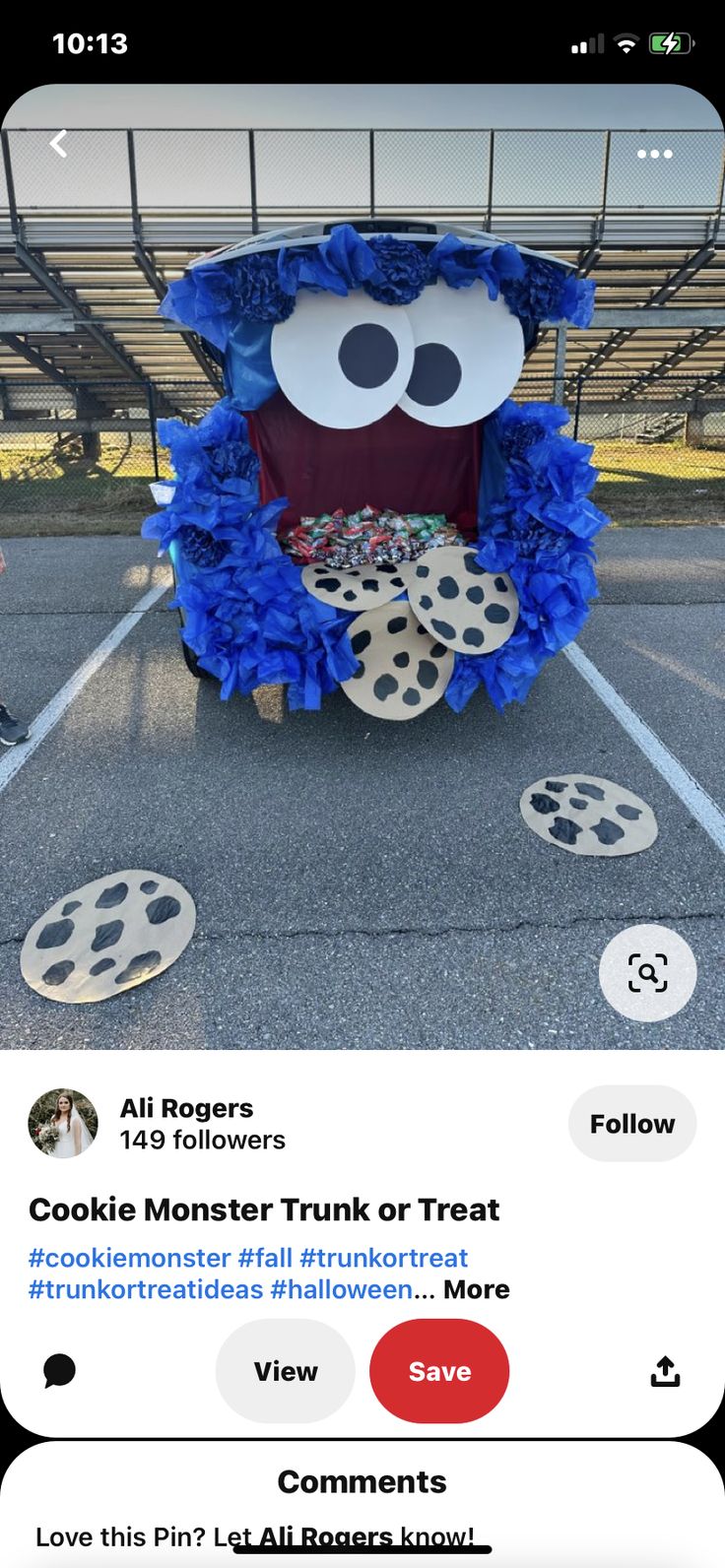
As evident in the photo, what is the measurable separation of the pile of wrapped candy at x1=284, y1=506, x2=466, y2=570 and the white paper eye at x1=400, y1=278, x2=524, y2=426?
61 centimetres

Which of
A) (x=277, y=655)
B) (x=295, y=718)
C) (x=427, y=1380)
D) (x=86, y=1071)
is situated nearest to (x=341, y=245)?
(x=277, y=655)

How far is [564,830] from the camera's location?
275cm

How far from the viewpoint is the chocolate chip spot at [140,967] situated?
2.14m

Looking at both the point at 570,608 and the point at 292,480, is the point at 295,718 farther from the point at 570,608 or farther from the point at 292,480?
the point at 292,480

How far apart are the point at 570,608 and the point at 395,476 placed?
173 cm

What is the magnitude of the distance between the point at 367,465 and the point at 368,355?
4.15 ft

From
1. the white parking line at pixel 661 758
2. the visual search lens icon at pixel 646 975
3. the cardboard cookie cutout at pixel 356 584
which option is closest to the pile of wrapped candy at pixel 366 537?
the cardboard cookie cutout at pixel 356 584

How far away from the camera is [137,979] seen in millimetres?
2129

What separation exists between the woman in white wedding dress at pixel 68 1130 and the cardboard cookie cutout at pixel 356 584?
8.32 feet

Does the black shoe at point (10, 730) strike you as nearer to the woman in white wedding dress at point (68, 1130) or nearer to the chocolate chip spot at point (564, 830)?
the chocolate chip spot at point (564, 830)

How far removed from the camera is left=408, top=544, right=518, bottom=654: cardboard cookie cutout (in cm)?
332

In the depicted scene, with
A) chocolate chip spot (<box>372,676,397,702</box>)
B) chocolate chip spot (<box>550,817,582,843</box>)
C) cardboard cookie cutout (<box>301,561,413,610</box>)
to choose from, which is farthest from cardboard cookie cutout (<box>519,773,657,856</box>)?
cardboard cookie cutout (<box>301,561,413,610</box>)
